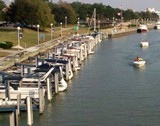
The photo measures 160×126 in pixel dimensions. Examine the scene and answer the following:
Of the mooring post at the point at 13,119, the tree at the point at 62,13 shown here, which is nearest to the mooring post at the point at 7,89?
the mooring post at the point at 13,119

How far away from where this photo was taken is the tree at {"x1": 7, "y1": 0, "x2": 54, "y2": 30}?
109 m

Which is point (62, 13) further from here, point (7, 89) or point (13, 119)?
point (13, 119)

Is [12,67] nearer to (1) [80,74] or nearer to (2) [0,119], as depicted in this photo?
(1) [80,74]

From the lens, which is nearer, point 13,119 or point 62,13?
point 13,119

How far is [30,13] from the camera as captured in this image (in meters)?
109

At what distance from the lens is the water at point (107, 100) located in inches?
1375

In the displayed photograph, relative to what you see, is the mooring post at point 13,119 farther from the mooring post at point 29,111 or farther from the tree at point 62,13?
the tree at point 62,13

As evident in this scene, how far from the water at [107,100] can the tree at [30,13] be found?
155 feet

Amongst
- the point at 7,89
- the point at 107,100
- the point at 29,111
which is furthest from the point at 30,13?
the point at 29,111

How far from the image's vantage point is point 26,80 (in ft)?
139

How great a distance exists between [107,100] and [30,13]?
71.2 m

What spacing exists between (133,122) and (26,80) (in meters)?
13.3

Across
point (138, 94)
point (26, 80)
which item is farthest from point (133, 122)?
point (26, 80)

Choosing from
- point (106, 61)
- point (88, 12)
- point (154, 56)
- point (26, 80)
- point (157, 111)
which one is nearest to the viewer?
point (157, 111)
